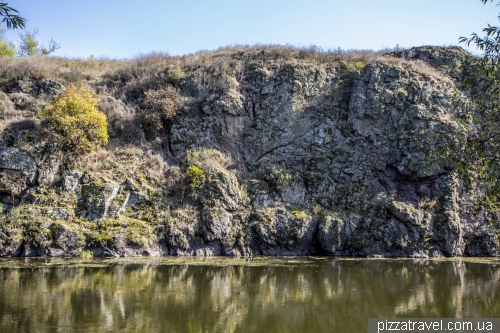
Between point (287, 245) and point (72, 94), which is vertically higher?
point (72, 94)

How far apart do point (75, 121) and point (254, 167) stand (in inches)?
493

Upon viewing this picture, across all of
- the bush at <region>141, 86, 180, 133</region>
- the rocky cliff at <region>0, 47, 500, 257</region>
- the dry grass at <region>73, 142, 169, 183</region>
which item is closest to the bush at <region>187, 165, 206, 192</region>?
the rocky cliff at <region>0, 47, 500, 257</region>

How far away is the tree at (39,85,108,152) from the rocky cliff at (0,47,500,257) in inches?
31.2

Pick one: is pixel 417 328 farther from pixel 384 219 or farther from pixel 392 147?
pixel 392 147

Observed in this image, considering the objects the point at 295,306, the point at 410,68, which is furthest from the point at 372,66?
the point at 295,306

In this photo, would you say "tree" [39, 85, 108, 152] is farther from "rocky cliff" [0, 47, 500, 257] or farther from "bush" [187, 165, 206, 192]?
"bush" [187, 165, 206, 192]

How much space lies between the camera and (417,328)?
399 inches

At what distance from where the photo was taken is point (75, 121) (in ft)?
86.8

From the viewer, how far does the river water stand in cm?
1021

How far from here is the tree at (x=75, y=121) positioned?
26188mm

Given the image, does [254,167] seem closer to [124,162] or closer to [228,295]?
[124,162]

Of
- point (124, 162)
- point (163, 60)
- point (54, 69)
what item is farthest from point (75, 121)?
point (163, 60)

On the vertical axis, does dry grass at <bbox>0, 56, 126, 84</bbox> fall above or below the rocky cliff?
above

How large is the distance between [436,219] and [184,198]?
16066 millimetres
